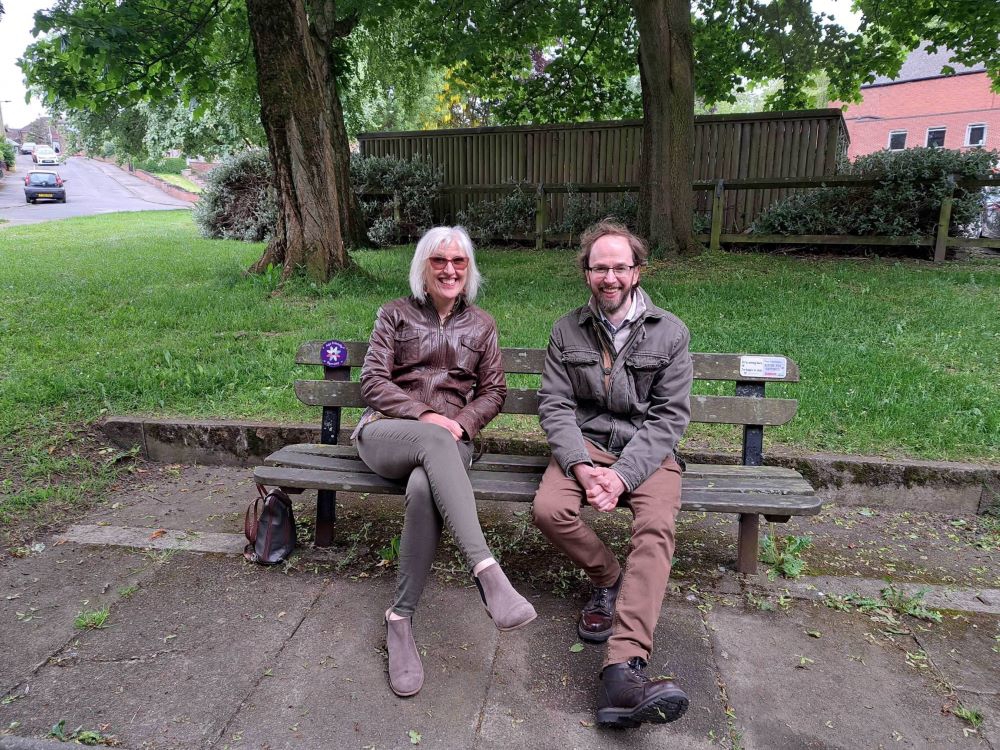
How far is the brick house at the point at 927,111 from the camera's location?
43312 mm

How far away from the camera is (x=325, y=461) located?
3.48 metres

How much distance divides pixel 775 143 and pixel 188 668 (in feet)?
40.3

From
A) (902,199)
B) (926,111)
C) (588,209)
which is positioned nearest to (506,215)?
(588,209)

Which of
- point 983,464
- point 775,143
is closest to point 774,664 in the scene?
point 983,464

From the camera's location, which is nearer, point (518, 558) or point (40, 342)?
point (518, 558)

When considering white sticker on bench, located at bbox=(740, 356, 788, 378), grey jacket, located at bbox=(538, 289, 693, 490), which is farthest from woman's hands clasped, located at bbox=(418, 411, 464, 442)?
white sticker on bench, located at bbox=(740, 356, 788, 378)

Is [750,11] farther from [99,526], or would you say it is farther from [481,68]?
[99,526]

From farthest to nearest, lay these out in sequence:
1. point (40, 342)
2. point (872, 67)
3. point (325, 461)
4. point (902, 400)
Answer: point (872, 67) < point (40, 342) < point (902, 400) < point (325, 461)

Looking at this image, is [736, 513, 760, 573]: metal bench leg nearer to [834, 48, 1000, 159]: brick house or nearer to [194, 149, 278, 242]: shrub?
[194, 149, 278, 242]: shrub

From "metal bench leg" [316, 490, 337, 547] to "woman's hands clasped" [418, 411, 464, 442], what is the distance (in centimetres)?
72

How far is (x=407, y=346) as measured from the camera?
11.3 ft

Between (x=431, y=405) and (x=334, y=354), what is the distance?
0.73 m

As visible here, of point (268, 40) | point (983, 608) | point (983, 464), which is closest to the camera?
point (983, 608)

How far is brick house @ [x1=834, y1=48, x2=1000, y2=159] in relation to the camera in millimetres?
43312
